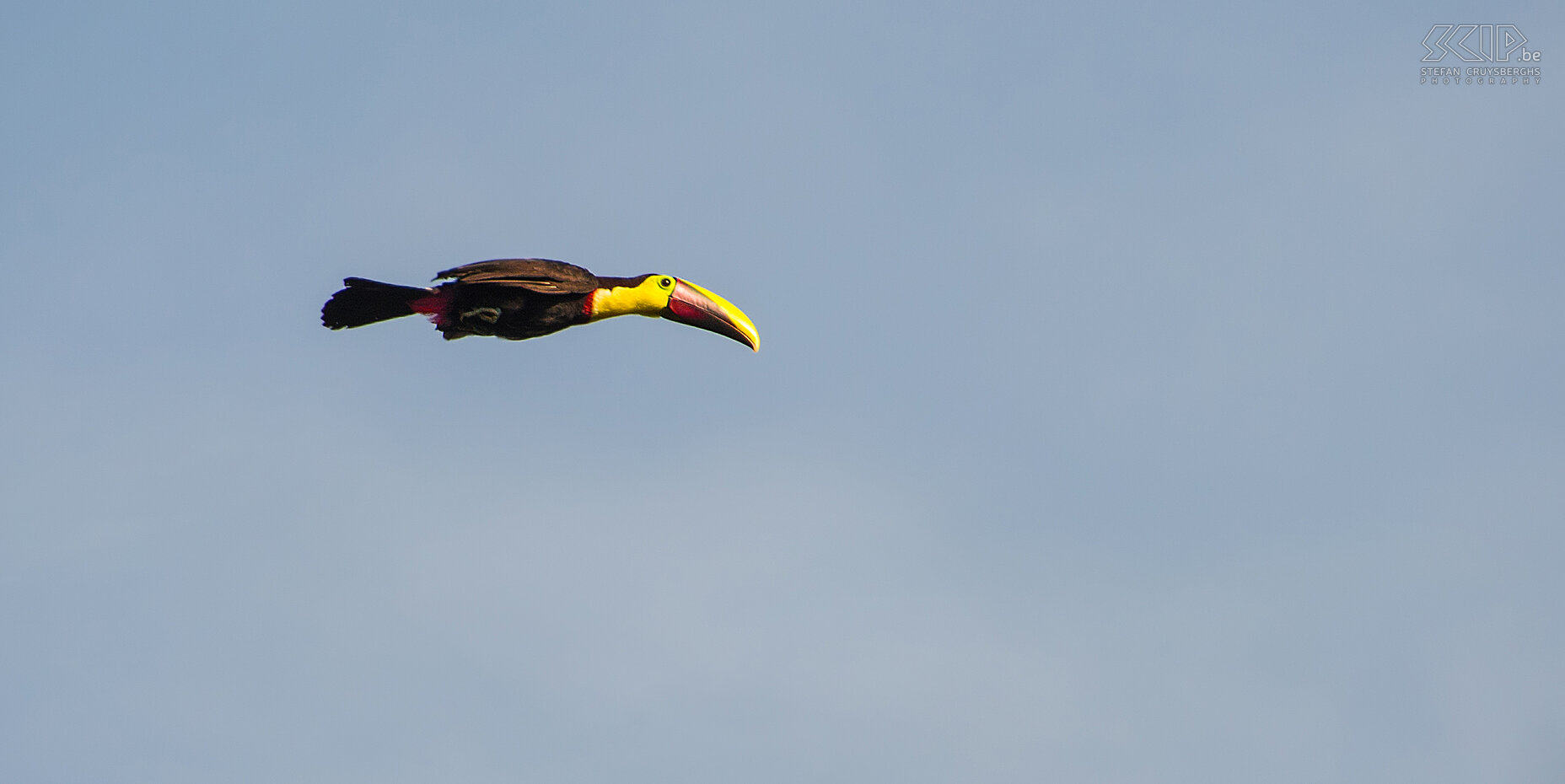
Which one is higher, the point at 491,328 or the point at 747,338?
the point at 747,338

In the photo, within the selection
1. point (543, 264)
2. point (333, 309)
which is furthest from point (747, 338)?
point (333, 309)

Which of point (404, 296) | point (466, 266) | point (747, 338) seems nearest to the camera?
point (466, 266)

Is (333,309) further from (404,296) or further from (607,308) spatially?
(607,308)

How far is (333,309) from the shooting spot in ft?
117

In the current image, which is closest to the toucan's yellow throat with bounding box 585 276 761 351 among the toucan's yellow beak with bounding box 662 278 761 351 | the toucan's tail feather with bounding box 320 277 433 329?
the toucan's yellow beak with bounding box 662 278 761 351

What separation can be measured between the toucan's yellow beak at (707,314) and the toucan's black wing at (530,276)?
234cm

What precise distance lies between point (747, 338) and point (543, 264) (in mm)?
5017

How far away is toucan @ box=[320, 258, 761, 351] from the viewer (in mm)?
33906

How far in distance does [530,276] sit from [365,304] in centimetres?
374

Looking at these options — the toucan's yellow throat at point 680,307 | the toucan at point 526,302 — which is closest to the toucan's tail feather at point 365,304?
the toucan at point 526,302

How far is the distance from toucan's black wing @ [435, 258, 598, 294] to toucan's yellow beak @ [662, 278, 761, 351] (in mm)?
2336

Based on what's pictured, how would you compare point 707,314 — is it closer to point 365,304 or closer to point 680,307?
point 680,307

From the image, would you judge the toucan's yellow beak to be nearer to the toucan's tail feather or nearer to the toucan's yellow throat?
the toucan's yellow throat

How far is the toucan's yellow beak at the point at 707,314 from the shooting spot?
37.1 metres
